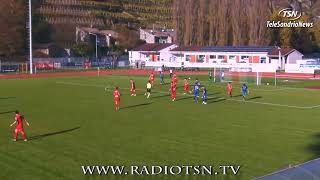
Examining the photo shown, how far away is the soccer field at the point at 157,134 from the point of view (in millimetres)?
15461

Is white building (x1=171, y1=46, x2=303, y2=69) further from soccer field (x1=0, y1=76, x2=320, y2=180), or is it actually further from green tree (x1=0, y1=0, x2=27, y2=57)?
soccer field (x1=0, y1=76, x2=320, y2=180)

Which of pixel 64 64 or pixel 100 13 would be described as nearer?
pixel 64 64

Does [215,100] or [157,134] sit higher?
[215,100]

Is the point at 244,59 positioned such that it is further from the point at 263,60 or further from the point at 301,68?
the point at 301,68

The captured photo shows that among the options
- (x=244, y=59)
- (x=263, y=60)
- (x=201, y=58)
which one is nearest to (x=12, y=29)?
(x=201, y=58)

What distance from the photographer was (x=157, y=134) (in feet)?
67.4

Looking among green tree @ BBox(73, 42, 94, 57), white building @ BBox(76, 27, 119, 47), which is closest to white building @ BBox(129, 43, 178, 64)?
green tree @ BBox(73, 42, 94, 57)

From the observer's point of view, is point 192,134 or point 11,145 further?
point 192,134

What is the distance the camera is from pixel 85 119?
24.8 m

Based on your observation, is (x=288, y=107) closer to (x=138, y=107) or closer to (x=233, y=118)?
(x=233, y=118)

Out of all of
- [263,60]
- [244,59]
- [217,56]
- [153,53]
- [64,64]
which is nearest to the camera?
[263,60]

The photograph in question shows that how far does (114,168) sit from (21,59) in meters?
81.4

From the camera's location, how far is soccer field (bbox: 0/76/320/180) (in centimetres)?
1546

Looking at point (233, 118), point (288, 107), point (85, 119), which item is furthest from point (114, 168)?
point (288, 107)
